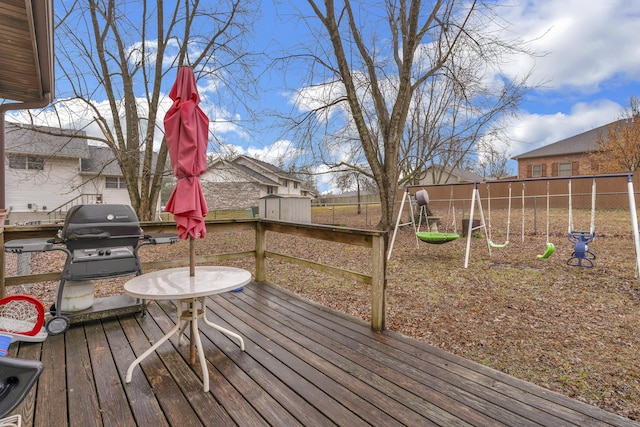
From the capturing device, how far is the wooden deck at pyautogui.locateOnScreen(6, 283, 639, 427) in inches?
63.4

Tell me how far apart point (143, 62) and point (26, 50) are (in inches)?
287

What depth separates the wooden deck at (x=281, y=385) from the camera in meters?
1.61

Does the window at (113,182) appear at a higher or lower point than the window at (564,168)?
lower

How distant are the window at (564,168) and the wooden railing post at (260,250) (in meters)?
22.0

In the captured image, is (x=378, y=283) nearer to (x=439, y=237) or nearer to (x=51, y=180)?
(x=439, y=237)

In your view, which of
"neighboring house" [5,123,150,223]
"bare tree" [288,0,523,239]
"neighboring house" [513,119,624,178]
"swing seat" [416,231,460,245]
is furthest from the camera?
"neighboring house" [513,119,624,178]

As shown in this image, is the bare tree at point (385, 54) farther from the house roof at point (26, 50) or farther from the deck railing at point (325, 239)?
the house roof at point (26, 50)

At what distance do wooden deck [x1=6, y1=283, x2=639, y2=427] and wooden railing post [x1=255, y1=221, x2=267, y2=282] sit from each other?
1477mm

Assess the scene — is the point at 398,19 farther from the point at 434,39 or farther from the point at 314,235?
the point at 314,235

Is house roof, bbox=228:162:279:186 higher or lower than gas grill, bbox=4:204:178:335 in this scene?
higher

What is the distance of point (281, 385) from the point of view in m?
1.89

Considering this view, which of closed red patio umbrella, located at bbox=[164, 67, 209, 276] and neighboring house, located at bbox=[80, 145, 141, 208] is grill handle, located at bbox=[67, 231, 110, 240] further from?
neighboring house, located at bbox=[80, 145, 141, 208]

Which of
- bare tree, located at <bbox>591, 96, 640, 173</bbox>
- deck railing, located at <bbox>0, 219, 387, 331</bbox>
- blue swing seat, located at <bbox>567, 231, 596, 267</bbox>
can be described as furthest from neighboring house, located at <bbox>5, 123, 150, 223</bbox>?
bare tree, located at <bbox>591, 96, 640, 173</bbox>

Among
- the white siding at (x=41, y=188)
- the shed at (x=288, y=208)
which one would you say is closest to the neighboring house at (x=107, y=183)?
the white siding at (x=41, y=188)
